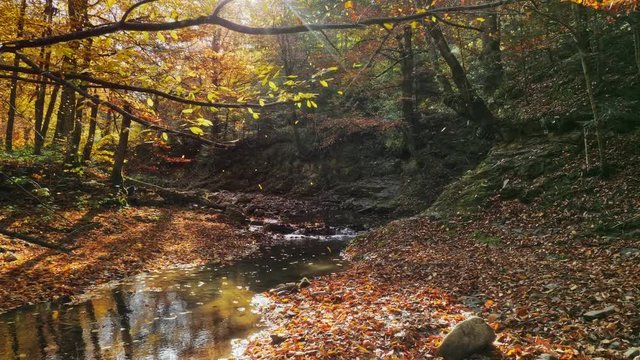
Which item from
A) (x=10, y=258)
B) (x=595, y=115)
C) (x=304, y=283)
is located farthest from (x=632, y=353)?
(x=10, y=258)

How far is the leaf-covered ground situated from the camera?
9.71 metres

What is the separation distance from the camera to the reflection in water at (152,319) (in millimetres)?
6855

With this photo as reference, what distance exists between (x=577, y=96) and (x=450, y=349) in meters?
12.7

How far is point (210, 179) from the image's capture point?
101ft

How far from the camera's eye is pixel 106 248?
1272 cm

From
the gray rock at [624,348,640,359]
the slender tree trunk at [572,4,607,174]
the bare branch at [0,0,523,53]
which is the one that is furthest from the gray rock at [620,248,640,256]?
the bare branch at [0,0,523,53]

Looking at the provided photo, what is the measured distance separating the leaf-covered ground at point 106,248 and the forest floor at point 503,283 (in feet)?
15.8

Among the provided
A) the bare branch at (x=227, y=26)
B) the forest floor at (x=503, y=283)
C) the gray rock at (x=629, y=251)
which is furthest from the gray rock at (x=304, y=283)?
the bare branch at (x=227, y=26)

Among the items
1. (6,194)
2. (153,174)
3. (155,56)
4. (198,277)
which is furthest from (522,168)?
(153,174)

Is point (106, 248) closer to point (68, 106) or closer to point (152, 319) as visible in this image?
point (68, 106)

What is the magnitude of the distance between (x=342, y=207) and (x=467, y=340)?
17242 mm

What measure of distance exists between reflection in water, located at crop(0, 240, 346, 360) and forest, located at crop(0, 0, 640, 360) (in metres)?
0.06

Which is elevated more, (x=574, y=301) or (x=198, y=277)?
(x=574, y=301)

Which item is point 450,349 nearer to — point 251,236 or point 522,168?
point 522,168
